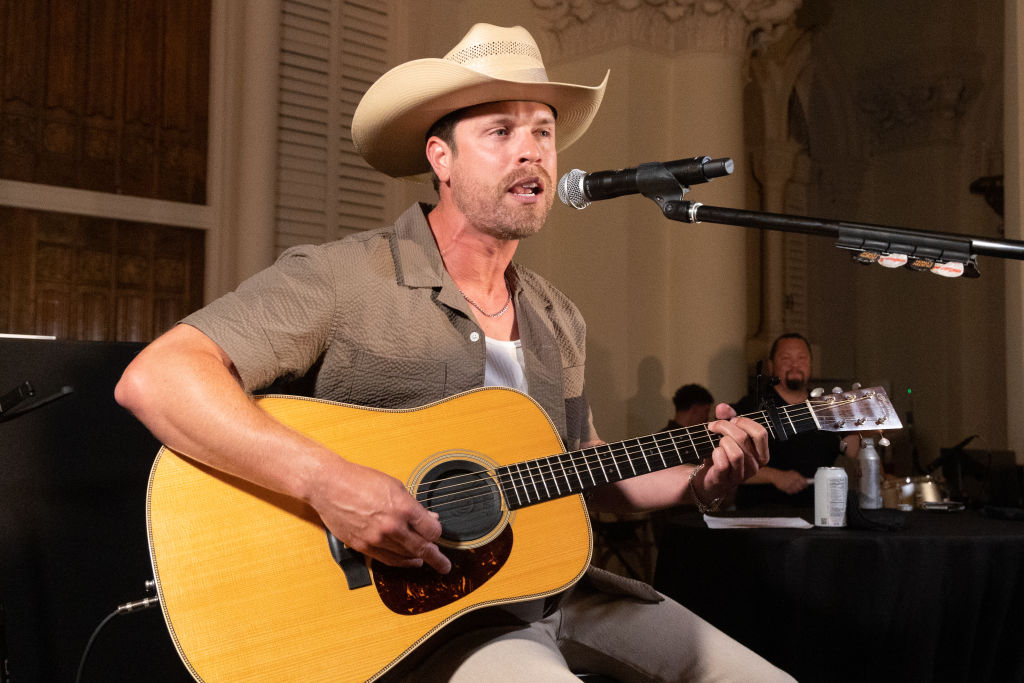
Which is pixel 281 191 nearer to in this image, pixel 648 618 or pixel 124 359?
pixel 124 359

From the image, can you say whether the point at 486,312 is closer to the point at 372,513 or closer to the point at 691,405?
the point at 372,513

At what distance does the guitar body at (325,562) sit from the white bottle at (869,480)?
1.83 m

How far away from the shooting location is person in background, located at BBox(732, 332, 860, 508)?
418cm

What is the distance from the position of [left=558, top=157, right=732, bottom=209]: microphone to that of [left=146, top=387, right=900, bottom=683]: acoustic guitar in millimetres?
467

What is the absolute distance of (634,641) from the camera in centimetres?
207

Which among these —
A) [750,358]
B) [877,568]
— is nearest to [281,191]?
[877,568]

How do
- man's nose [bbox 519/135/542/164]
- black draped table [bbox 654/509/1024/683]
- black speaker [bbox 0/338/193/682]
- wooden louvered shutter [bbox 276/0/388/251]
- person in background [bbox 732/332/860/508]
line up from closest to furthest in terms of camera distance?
man's nose [bbox 519/135/542/164], black speaker [bbox 0/338/193/682], black draped table [bbox 654/509/1024/683], person in background [bbox 732/332/860/508], wooden louvered shutter [bbox 276/0/388/251]

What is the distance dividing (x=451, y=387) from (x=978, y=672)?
216cm

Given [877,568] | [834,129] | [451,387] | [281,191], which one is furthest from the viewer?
[834,129]

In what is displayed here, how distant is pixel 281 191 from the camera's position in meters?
A: 5.65

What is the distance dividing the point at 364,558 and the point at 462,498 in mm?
230

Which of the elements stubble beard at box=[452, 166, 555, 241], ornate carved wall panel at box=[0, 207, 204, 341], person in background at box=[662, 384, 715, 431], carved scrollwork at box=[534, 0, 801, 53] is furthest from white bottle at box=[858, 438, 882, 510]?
carved scrollwork at box=[534, 0, 801, 53]

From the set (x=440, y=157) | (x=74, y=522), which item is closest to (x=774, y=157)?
(x=440, y=157)

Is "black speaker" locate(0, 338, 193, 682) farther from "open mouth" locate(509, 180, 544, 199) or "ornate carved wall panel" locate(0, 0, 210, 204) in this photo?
"ornate carved wall panel" locate(0, 0, 210, 204)
